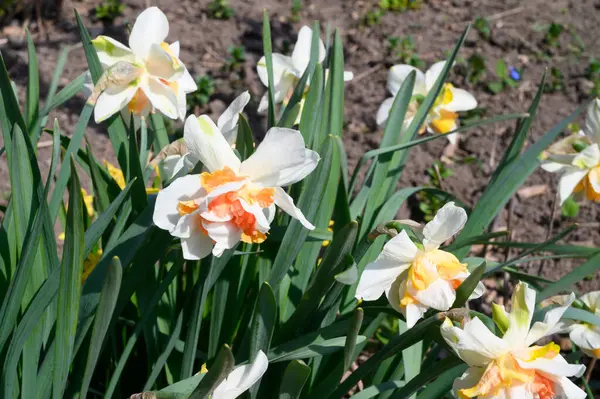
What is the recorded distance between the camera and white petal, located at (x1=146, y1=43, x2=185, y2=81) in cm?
132

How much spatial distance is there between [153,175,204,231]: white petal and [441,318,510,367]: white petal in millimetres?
451

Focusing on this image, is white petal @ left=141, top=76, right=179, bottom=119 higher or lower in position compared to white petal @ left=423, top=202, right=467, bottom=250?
higher

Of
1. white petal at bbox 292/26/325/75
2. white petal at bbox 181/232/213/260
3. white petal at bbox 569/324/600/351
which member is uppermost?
white petal at bbox 292/26/325/75

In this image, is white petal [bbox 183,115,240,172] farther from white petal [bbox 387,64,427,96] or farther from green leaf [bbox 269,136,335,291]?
white petal [bbox 387,64,427,96]

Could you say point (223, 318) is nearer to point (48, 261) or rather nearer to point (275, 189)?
point (48, 261)

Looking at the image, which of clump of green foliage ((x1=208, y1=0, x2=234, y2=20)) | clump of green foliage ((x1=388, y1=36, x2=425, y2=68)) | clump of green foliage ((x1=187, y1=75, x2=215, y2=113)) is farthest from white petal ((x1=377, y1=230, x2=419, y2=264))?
clump of green foliage ((x1=208, y1=0, x2=234, y2=20))

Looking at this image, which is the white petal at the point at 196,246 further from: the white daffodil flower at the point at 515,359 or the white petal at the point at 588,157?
the white petal at the point at 588,157

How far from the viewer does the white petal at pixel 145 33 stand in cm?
136

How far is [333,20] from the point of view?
3693 mm

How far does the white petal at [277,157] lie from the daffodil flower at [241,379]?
11.0 inches

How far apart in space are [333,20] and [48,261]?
8.91 ft

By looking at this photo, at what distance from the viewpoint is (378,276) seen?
119 cm

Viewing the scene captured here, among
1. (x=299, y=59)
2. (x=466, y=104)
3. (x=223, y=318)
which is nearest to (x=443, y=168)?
(x=466, y=104)

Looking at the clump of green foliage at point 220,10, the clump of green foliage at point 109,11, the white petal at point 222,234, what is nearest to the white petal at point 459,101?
the white petal at point 222,234
